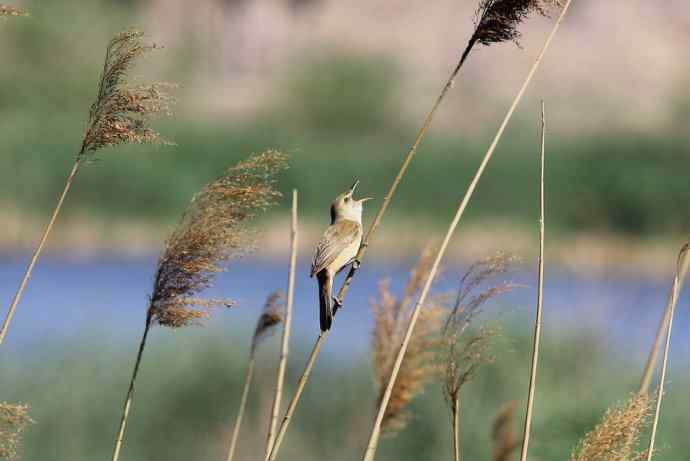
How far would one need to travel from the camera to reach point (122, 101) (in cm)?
178

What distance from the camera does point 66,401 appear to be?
6141mm

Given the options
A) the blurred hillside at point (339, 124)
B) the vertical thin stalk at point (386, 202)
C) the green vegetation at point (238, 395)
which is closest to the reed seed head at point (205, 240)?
the vertical thin stalk at point (386, 202)

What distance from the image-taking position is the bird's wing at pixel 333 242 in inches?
90.6

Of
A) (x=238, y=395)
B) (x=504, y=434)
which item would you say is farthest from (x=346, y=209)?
(x=238, y=395)

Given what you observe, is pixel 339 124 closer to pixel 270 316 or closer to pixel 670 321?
pixel 270 316

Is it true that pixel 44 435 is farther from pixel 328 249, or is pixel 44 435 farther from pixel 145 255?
pixel 145 255

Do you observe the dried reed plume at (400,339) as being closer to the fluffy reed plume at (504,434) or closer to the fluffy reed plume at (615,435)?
the fluffy reed plume at (504,434)

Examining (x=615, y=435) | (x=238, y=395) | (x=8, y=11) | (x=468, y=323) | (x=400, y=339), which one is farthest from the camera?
(x=238, y=395)

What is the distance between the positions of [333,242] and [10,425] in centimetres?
90

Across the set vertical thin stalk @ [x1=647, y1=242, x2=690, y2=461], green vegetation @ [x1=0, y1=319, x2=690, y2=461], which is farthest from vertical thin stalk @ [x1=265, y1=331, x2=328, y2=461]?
green vegetation @ [x1=0, y1=319, x2=690, y2=461]

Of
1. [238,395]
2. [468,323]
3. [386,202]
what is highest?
[238,395]

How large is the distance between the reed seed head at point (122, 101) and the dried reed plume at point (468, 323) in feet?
2.01

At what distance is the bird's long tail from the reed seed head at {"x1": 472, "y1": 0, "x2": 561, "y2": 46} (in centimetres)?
60

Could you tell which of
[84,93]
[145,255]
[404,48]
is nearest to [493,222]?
[145,255]
